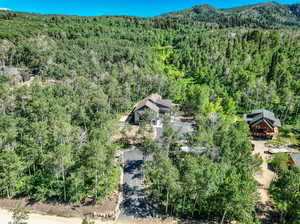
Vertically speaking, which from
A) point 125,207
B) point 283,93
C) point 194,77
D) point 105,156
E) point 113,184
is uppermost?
point 194,77

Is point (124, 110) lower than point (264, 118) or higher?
higher

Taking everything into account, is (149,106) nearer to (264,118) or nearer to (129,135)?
(129,135)

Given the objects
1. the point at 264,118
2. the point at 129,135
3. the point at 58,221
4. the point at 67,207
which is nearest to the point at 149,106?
the point at 129,135

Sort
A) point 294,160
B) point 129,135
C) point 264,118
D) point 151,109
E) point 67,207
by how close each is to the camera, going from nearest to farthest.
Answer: point 67,207, point 294,160, point 129,135, point 264,118, point 151,109

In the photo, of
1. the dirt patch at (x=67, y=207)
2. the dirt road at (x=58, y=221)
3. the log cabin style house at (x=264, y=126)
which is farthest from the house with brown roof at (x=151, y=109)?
the dirt road at (x=58, y=221)

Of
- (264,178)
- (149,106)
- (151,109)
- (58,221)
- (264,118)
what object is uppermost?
(149,106)

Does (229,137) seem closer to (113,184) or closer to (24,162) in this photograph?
(113,184)

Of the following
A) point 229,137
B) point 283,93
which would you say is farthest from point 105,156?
point 283,93
